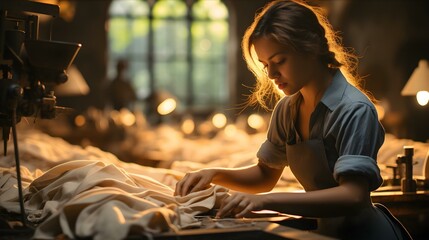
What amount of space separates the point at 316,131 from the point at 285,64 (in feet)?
1.07

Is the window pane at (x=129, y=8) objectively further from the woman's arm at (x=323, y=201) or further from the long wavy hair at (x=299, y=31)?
the woman's arm at (x=323, y=201)

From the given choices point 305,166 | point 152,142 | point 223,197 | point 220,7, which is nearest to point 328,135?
point 305,166

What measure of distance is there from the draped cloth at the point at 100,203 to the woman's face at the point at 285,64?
50 centimetres

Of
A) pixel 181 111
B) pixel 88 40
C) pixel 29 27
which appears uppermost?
pixel 29 27

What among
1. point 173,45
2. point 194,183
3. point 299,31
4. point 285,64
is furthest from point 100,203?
point 173,45

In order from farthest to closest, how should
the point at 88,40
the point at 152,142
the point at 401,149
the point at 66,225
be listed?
1. the point at 88,40
2. the point at 152,142
3. the point at 401,149
4. the point at 66,225

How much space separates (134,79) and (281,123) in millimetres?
14965

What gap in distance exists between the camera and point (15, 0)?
106 inches

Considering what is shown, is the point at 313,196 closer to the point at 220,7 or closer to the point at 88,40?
the point at 88,40

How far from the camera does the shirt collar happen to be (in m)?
2.78

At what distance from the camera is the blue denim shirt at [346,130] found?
2604 mm

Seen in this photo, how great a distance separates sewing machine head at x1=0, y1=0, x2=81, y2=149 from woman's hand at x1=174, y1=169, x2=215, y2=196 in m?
0.64

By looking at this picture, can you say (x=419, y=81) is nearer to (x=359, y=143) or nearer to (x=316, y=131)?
(x=316, y=131)

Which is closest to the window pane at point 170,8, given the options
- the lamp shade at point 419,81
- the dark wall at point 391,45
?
the dark wall at point 391,45
